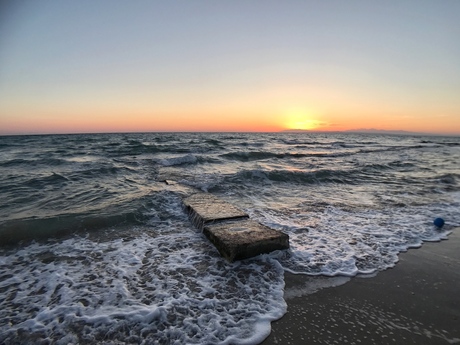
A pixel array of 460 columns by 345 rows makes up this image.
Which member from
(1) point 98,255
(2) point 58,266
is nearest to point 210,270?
(1) point 98,255

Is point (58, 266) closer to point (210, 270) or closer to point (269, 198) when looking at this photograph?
point (210, 270)

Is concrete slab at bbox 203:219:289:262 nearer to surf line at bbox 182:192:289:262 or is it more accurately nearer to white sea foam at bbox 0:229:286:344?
surf line at bbox 182:192:289:262

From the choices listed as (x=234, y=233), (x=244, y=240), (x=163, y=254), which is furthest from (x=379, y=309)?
(x=163, y=254)

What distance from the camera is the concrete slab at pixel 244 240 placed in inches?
142

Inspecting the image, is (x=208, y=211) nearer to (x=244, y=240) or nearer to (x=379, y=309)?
(x=244, y=240)

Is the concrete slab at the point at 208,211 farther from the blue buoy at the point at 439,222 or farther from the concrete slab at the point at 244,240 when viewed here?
the blue buoy at the point at 439,222

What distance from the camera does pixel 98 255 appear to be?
3.89 meters

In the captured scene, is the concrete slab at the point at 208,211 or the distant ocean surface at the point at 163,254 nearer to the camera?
the distant ocean surface at the point at 163,254

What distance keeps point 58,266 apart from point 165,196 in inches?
148

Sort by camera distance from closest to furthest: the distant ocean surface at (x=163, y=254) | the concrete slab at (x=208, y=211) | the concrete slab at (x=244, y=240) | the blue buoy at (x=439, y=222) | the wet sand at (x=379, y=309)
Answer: the wet sand at (x=379, y=309) → the distant ocean surface at (x=163, y=254) → the concrete slab at (x=244, y=240) → the concrete slab at (x=208, y=211) → the blue buoy at (x=439, y=222)

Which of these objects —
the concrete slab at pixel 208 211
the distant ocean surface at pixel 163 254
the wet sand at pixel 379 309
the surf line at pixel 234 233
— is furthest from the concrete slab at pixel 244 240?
the wet sand at pixel 379 309

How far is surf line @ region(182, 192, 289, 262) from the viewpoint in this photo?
3.63 m

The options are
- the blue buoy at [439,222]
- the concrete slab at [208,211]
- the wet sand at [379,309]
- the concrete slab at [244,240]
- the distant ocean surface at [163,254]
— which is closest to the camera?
the wet sand at [379,309]

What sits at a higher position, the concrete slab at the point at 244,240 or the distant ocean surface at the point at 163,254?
the concrete slab at the point at 244,240
